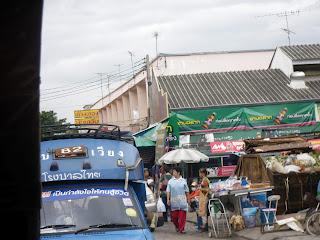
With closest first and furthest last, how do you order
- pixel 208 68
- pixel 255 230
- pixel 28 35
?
pixel 28 35, pixel 255 230, pixel 208 68

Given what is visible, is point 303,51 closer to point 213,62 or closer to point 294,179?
point 213,62

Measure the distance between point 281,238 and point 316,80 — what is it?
18.9 meters

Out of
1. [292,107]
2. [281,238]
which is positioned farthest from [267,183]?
[292,107]

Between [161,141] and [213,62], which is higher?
[213,62]

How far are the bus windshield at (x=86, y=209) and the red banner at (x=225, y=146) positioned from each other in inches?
692

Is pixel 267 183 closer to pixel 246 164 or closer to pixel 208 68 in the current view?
pixel 246 164

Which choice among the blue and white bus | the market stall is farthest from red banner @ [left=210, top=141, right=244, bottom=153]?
the blue and white bus

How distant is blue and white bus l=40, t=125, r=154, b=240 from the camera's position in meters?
6.21

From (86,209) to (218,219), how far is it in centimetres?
870

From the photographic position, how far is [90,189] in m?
6.80

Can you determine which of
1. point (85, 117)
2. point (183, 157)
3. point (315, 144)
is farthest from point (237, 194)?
point (85, 117)

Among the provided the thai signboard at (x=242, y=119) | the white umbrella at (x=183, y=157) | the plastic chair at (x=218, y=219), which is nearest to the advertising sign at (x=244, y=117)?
the thai signboard at (x=242, y=119)

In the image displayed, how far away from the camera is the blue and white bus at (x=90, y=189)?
20.4 feet

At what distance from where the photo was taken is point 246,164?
17234 mm
